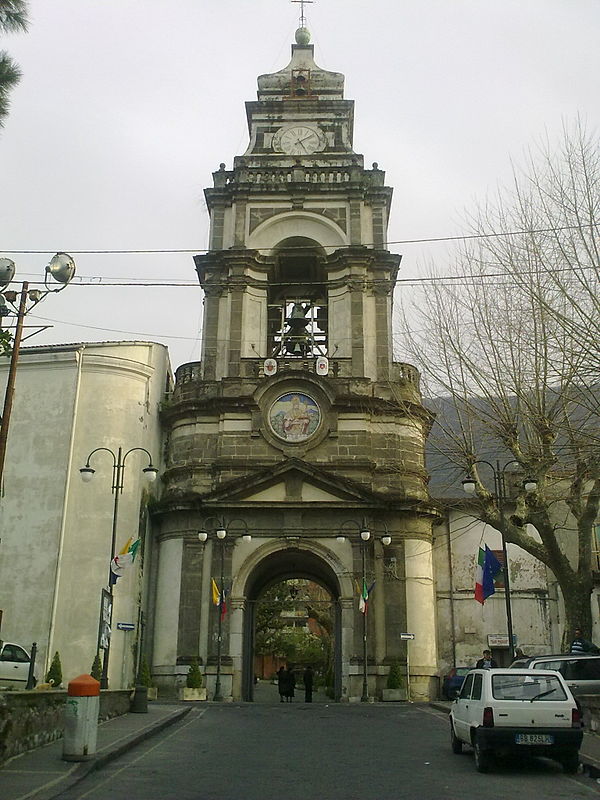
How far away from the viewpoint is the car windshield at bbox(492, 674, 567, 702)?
12.5 m

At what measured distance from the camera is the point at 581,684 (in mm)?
17359

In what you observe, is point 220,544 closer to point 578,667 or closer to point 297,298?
point 297,298

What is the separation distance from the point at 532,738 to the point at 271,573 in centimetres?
2320

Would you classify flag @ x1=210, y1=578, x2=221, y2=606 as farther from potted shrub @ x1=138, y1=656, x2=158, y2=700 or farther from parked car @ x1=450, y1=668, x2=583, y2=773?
parked car @ x1=450, y1=668, x2=583, y2=773

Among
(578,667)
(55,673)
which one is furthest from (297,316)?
(578,667)

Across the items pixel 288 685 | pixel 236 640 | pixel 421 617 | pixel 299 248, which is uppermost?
pixel 299 248

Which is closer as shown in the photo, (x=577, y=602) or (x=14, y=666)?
(x=577, y=602)

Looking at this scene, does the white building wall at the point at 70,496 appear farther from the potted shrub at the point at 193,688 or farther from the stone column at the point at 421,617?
the stone column at the point at 421,617

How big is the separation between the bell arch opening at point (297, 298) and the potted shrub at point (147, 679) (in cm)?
1246

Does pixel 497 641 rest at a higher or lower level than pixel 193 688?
higher

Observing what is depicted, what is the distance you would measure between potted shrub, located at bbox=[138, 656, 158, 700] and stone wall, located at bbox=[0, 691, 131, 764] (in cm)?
1387

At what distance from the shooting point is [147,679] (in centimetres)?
2848

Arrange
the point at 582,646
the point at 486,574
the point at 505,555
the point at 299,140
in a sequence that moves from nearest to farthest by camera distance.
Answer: the point at 582,646, the point at 505,555, the point at 486,574, the point at 299,140

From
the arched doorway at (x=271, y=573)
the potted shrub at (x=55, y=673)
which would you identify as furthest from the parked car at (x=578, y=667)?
the potted shrub at (x=55, y=673)
